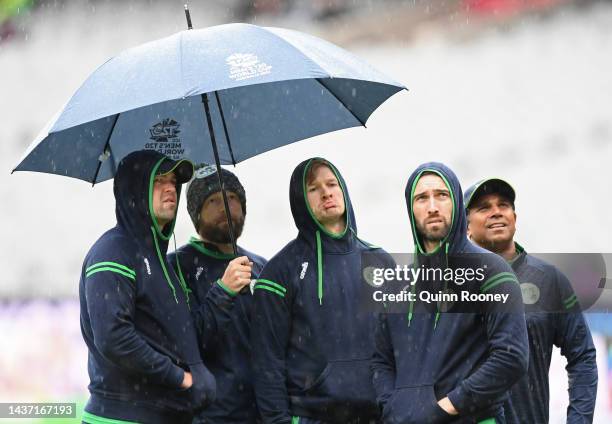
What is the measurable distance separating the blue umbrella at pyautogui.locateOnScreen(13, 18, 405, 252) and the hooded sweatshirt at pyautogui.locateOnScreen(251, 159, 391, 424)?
0.55 m

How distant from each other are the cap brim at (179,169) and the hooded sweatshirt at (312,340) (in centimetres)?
46

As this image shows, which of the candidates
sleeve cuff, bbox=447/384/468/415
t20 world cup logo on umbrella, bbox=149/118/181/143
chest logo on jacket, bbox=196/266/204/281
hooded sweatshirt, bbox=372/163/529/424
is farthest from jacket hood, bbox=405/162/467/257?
t20 world cup logo on umbrella, bbox=149/118/181/143

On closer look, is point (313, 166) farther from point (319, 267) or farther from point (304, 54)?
point (304, 54)

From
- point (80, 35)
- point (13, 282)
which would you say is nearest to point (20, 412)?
point (13, 282)

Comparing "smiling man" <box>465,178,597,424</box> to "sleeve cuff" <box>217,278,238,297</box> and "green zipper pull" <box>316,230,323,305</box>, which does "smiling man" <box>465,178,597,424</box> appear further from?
"sleeve cuff" <box>217,278,238,297</box>

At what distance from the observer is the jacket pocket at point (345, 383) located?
448 cm

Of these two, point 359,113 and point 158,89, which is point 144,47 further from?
point 359,113

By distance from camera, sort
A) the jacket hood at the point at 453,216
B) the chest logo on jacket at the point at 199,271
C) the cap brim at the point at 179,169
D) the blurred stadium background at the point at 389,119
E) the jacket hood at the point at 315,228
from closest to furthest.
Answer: the jacket hood at the point at 453,216
the cap brim at the point at 179,169
the jacket hood at the point at 315,228
the chest logo on jacket at the point at 199,271
the blurred stadium background at the point at 389,119

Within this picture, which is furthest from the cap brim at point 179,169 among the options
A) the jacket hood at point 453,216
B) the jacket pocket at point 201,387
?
the jacket hood at point 453,216

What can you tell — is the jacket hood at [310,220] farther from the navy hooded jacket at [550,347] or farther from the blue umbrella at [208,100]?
the navy hooded jacket at [550,347]

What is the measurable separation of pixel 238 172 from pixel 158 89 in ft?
14.2

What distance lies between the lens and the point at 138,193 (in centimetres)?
441

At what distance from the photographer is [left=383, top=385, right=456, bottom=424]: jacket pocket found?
4023 millimetres

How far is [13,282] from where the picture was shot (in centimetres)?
806
